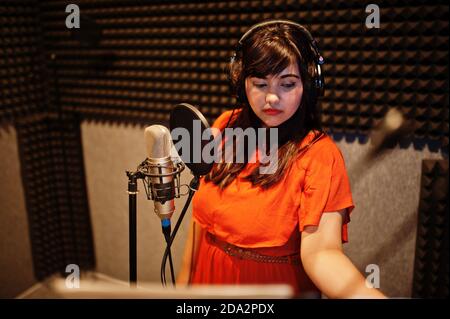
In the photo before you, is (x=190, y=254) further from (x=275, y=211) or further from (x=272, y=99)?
(x=272, y=99)

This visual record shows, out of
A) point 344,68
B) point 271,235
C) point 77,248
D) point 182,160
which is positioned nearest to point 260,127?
point 271,235

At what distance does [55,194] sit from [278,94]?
2136mm

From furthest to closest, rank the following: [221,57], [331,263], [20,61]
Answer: [20,61], [221,57], [331,263]

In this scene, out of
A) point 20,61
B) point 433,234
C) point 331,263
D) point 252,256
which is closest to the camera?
point 331,263

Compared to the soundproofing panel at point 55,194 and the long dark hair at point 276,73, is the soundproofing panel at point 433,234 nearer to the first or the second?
the long dark hair at point 276,73

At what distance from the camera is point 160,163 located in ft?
2.36

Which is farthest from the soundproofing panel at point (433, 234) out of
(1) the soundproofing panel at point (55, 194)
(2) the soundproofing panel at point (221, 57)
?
(1) the soundproofing panel at point (55, 194)

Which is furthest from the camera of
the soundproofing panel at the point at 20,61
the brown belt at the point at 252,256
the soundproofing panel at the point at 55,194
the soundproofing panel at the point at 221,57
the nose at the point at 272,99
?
the soundproofing panel at the point at 55,194

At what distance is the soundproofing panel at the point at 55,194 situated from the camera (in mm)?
2420

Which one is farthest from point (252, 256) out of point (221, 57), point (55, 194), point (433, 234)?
point (55, 194)

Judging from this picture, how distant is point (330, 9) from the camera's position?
1730 mm

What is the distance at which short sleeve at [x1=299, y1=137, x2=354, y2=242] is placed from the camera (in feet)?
3.26

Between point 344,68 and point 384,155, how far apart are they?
18.6 inches
